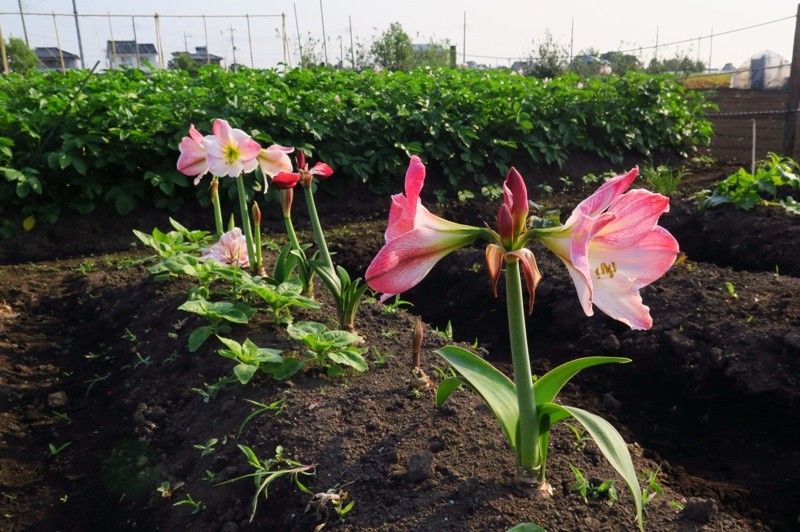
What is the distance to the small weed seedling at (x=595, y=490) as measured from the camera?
2006mm

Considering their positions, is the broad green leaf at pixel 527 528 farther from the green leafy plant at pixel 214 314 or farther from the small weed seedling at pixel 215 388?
the green leafy plant at pixel 214 314

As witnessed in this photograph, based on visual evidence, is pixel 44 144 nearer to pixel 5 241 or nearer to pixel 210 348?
pixel 5 241

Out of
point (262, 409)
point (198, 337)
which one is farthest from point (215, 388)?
point (262, 409)

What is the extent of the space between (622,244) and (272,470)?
133cm

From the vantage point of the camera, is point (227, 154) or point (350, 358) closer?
point (350, 358)

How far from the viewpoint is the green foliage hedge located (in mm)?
5711

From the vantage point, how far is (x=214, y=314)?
9.84 feet

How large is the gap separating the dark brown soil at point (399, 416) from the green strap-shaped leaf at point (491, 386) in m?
0.21

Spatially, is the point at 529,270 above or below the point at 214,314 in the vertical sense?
above

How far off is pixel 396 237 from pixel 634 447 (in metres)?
1.41

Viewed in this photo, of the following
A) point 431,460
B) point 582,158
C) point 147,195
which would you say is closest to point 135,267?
point 147,195

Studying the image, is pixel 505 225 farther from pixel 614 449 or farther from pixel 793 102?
→ pixel 793 102

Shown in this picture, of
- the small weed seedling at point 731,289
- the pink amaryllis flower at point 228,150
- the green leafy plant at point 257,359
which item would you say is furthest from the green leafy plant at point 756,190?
the green leafy plant at point 257,359

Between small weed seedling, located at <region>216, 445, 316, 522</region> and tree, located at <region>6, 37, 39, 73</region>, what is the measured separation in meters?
21.6
